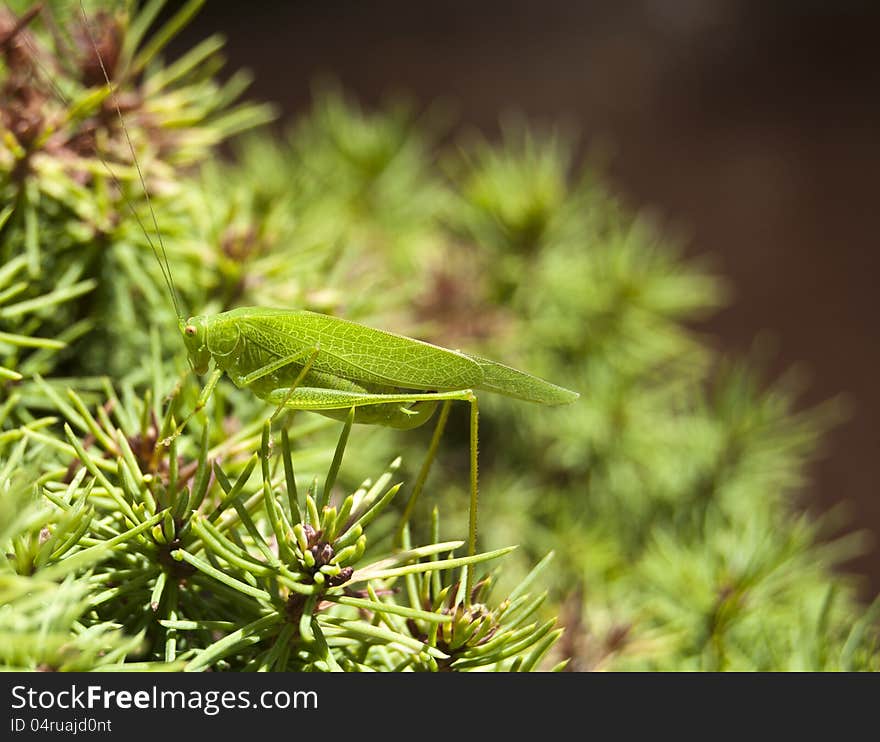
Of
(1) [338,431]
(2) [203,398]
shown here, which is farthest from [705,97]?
(2) [203,398]

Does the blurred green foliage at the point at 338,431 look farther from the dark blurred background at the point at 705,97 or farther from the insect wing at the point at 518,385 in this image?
the dark blurred background at the point at 705,97

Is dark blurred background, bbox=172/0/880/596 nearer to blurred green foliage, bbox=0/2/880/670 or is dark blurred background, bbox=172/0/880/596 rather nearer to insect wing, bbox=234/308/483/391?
blurred green foliage, bbox=0/2/880/670

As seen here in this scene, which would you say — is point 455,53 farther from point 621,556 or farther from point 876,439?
point 621,556

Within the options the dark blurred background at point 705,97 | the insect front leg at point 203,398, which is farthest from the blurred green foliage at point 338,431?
the dark blurred background at point 705,97

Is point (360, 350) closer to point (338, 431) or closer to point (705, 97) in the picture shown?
point (338, 431)

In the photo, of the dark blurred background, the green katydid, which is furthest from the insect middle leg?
the dark blurred background
